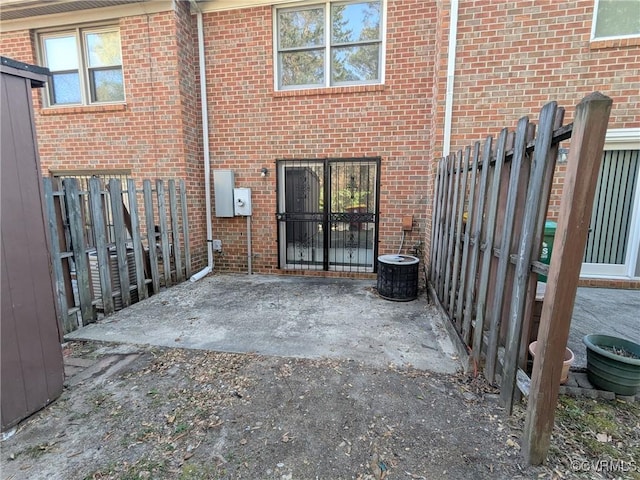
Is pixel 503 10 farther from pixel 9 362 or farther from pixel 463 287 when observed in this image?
pixel 9 362

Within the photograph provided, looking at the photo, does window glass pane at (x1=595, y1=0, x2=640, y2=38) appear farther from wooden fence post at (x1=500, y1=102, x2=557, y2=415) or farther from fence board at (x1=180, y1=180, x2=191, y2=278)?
fence board at (x1=180, y1=180, x2=191, y2=278)

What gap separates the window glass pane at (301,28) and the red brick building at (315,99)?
31mm

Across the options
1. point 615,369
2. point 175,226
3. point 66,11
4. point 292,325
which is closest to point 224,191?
point 175,226

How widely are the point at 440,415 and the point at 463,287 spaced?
1242 millimetres

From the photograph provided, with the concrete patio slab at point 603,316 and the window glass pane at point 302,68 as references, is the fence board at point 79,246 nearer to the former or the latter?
the window glass pane at point 302,68

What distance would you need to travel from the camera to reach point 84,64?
18.2 ft

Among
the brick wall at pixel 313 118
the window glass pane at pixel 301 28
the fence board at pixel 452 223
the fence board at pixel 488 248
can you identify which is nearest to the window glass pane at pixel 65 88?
the brick wall at pixel 313 118

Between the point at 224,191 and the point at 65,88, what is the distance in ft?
11.5

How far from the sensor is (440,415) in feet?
6.83

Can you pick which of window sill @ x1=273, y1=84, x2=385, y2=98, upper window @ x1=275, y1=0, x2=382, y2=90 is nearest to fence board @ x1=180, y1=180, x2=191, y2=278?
window sill @ x1=273, y1=84, x2=385, y2=98

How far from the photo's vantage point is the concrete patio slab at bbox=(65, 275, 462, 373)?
2.96m

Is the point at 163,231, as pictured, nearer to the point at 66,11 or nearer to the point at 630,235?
the point at 66,11

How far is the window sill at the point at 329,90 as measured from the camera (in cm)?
498

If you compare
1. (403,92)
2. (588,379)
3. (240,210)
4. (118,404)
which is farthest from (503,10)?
(118,404)
